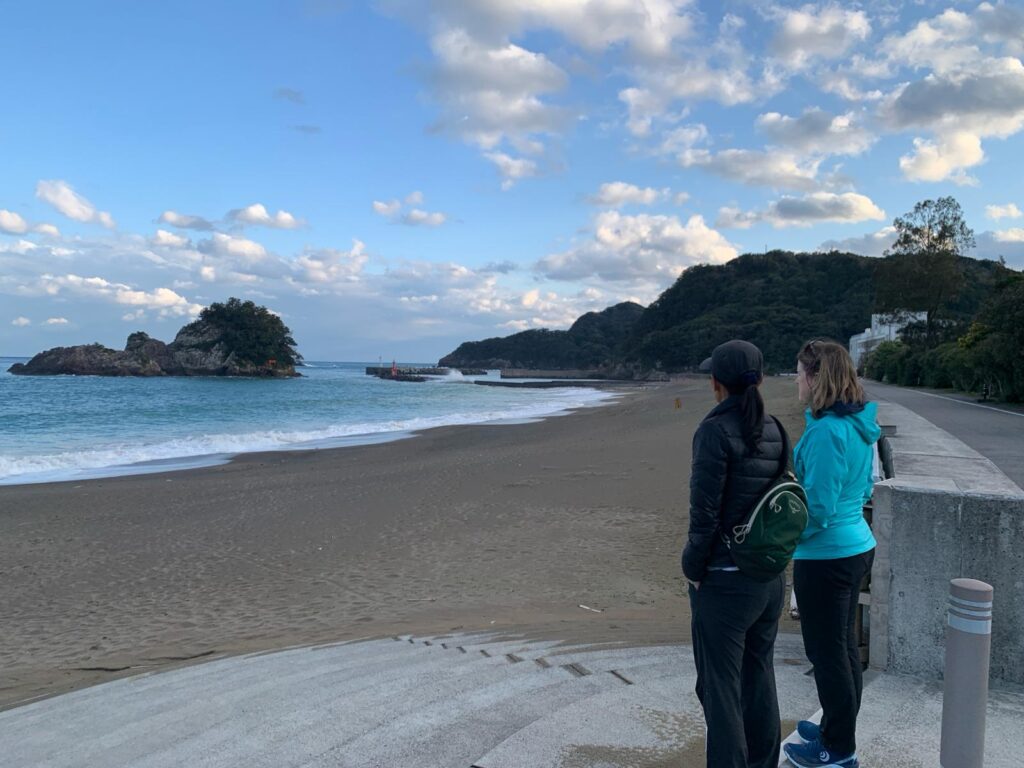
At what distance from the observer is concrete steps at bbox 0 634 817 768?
10.3 feet

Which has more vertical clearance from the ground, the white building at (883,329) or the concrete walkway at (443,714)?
the white building at (883,329)

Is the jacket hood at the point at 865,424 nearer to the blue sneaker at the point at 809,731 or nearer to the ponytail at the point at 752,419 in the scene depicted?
the ponytail at the point at 752,419

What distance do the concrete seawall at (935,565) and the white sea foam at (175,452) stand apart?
16.3m

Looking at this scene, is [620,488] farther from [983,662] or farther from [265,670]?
[983,662]

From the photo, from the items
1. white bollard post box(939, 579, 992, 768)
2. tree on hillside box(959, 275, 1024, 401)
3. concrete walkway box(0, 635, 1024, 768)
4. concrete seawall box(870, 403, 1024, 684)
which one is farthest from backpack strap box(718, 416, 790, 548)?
tree on hillside box(959, 275, 1024, 401)

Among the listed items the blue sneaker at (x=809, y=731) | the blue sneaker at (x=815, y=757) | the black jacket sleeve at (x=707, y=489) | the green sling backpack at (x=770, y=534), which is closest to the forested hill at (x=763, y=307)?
the blue sneaker at (x=809, y=731)

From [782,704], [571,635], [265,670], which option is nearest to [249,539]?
[265,670]

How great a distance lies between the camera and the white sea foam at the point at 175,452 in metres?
16.5

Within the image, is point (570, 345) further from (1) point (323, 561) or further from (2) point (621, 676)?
(2) point (621, 676)

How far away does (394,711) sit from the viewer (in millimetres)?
3600

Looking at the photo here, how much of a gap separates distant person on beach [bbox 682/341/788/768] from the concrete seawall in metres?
1.33

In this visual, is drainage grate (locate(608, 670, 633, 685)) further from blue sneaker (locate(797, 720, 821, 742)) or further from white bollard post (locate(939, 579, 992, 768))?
white bollard post (locate(939, 579, 992, 768))

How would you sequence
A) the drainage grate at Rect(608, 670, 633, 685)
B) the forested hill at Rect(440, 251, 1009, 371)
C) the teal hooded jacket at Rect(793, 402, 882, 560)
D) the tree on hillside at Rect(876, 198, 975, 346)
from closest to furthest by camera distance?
1. the teal hooded jacket at Rect(793, 402, 882, 560)
2. the drainage grate at Rect(608, 670, 633, 685)
3. the tree on hillside at Rect(876, 198, 975, 346)
4. the forested hill at Rect(440, 251, 1009, 371)

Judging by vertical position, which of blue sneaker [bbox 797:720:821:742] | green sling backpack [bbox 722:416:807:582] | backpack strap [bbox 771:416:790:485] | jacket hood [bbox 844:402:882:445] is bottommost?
blue sneaker [bbox 797:720:821:742]
